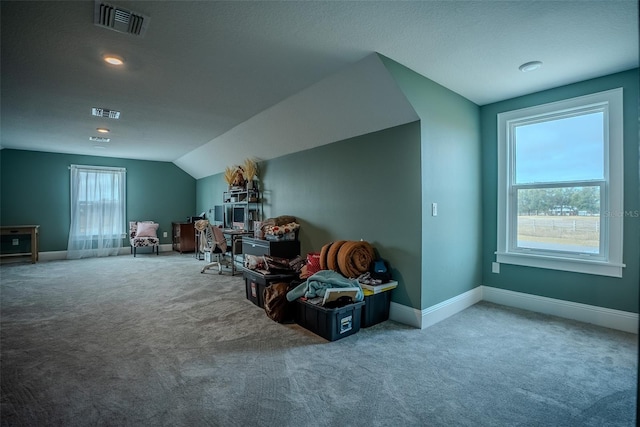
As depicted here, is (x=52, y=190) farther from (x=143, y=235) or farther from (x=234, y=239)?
(x=234, y=239)

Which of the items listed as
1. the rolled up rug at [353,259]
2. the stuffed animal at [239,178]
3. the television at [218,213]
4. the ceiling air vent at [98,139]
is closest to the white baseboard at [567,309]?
the rolled up rug at [353,259]

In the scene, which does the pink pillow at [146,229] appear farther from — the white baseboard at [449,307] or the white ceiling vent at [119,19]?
the white baseboard at [449,307]

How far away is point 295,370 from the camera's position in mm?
2090

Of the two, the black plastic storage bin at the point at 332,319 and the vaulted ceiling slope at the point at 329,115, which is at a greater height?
the vaulted ceiling slope at the point at 329,115

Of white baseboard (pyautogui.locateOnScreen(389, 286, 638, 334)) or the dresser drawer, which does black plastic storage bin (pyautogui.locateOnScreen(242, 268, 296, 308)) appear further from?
white baseboard (pyautogui.locateOnScreen(389, 286, 638, 334))

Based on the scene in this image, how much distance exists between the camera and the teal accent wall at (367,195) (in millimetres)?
2926

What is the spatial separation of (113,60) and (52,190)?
19.8 feet

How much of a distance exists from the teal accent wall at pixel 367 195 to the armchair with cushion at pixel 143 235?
4.23 meters

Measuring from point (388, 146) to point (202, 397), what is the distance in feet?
8.82

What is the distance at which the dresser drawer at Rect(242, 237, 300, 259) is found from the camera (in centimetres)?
423

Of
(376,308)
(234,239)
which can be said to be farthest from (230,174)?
(376,308)

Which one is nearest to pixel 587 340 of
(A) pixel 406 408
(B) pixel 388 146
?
(A) pixel 406 408

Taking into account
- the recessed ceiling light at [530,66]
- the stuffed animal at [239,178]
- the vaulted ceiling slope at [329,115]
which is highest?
the recessed ceiling light at [530,66]

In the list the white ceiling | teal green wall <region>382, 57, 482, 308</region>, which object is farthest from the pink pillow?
teal green wall <region>382, 57, 482, 308</region>
